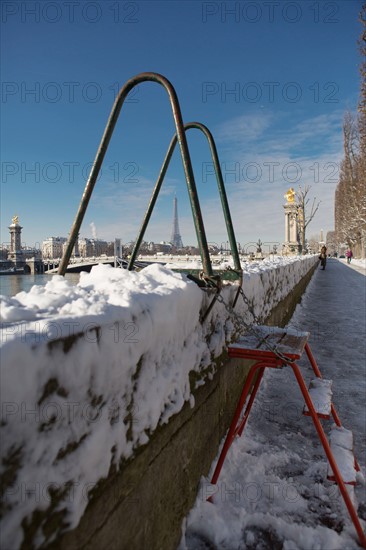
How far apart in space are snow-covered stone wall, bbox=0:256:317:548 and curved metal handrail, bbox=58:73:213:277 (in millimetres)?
566

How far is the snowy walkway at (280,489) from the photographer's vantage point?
1881 millimetres

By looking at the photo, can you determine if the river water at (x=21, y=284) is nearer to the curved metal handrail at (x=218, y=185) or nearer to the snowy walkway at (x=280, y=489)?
the curved metal handrail at (x=218, y=185)

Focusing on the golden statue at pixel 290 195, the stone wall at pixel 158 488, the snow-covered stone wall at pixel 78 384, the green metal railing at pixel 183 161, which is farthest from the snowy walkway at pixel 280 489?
the golden statue at pixel 290 195

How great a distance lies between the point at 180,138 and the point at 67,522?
1946 mm

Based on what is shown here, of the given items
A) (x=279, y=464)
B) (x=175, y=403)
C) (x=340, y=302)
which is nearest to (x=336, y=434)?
(x=279, y=464)

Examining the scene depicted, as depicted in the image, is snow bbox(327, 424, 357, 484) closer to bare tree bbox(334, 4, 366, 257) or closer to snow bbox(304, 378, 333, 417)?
snow bbox(304, 378, 333, 417)

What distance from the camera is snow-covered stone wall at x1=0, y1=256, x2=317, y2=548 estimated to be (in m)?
0.82

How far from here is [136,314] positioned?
126 centimetres

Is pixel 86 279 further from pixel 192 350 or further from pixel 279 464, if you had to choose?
pixel 279 464

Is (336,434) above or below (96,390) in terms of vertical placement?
below

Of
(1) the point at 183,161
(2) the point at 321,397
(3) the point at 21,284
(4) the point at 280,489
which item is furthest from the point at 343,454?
(3) the point at 21,284

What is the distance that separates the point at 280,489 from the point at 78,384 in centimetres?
187

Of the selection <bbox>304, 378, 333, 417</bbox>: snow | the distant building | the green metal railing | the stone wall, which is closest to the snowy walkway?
the stone wall

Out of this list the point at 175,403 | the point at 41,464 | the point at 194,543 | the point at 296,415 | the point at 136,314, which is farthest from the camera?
the point at 296,415
